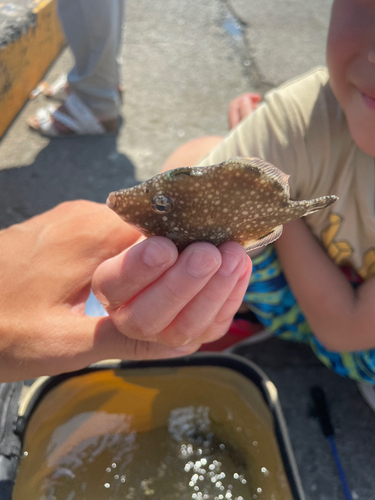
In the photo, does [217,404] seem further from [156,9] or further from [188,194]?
[156,9]

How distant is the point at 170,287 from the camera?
1.04m

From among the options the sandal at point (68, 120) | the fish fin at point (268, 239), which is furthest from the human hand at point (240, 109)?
the fish fin at point (268, 239)

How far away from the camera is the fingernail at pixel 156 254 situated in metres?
1.00

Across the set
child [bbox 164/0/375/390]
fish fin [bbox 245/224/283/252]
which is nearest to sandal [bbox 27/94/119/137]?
child [bbox 164/0/375/390]

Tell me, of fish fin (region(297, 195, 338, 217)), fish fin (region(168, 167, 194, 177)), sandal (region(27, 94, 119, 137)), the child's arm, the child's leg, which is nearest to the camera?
fish fin (region(168, 167, 194, 177))

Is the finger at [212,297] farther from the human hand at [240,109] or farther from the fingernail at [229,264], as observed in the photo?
the human hand at [240,109]

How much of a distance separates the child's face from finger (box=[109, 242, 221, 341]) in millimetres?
834

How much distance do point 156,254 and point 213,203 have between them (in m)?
0.20

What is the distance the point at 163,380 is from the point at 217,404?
292 millimetres

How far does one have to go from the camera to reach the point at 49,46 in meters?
3.83

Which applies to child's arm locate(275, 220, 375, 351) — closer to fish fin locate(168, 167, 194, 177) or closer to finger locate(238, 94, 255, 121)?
fish fin locate(168, 167, 194, 177)

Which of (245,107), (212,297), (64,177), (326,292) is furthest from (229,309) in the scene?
(64,177)

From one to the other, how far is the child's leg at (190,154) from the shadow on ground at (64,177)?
2.18 ft

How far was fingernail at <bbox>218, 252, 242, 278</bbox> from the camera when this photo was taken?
106cm
